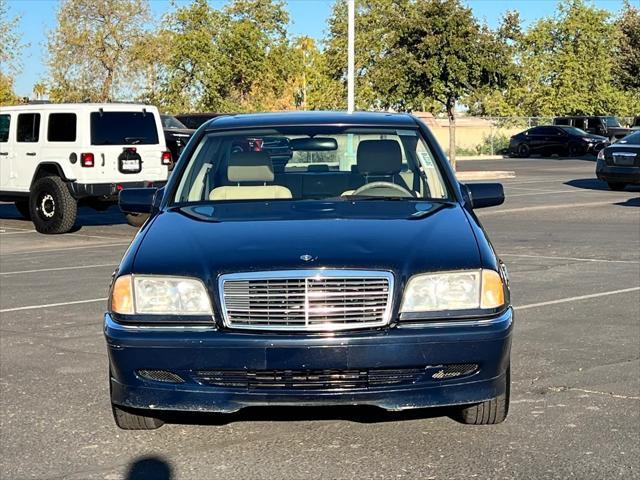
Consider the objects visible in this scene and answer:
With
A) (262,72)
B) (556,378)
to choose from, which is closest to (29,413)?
(556,378)

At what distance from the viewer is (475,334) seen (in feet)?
16.8

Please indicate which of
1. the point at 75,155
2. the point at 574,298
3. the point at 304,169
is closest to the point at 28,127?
the point at 75,155

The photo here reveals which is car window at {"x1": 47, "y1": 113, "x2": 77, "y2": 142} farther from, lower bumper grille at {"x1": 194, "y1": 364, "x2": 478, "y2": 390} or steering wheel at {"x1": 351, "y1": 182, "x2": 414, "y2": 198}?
lower bumper grille at {"x1": 194, "y1": 364, "x2": 478, "y2": 390}

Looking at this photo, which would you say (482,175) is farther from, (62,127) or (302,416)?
(302,416)

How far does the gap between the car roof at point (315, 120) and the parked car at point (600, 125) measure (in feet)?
160

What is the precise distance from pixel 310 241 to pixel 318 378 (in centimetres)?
66

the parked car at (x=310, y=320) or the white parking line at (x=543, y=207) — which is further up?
the parked car at (x=310, y=320)

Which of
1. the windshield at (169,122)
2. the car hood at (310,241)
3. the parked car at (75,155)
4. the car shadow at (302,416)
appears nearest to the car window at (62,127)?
the parked car at (75,155)

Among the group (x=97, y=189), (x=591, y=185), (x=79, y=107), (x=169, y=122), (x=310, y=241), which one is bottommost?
(x=591, y=185)

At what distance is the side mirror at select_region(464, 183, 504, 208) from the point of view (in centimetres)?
683

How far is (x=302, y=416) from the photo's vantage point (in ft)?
19.9

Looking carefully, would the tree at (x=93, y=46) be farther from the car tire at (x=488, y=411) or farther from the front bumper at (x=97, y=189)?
the car tire at (x=488, y=411)

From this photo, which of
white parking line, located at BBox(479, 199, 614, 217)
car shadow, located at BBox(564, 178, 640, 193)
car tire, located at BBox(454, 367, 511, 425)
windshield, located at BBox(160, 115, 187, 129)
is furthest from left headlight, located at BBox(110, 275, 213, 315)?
windshield, located at BBox(160, 115, 187, 129)

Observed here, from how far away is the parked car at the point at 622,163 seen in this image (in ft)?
83.2
